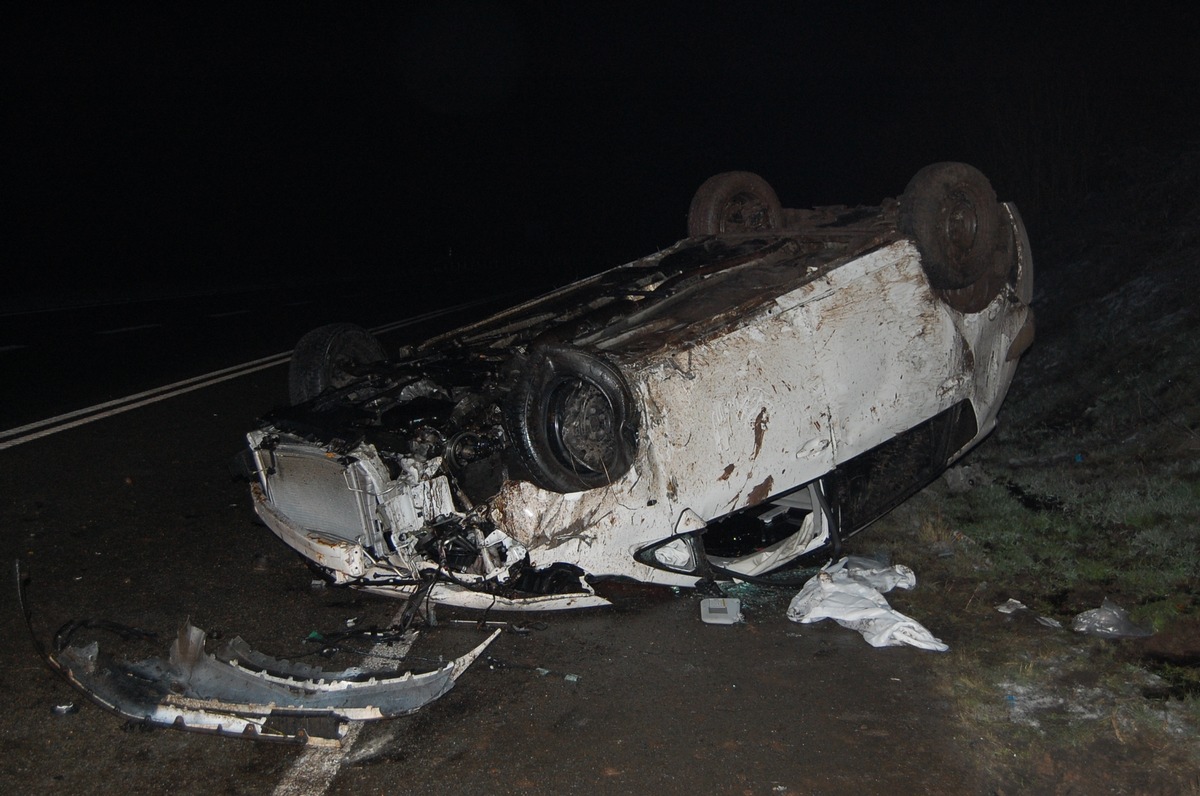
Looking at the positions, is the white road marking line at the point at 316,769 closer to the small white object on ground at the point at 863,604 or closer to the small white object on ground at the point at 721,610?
the small white object on ground at the point at 721,610

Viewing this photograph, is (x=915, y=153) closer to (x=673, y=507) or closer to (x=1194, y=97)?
(x=1194, y=97)

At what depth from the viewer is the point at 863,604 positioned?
3.77m

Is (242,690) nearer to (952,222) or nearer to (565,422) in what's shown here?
(565,422)

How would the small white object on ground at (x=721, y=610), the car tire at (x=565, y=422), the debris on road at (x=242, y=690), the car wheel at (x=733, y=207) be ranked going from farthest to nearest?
1. the car wheel at (x=733, y=207)
2. the small white object on ground at (x=721, y=610)
3. the car tire at (x=565, y=422)
4. the debris on road at (x=242, y=690)

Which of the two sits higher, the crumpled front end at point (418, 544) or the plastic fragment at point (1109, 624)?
the crumpled front end at point (418, 544)

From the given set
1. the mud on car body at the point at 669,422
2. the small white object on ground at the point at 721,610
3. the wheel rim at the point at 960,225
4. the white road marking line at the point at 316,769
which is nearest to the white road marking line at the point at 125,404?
the mud on car body at the point at 669,422

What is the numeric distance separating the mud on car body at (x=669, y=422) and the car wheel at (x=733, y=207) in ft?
3.50

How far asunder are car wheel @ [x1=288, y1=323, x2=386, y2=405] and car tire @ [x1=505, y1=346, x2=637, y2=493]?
5.40 feet

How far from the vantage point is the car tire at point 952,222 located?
14.2 feet

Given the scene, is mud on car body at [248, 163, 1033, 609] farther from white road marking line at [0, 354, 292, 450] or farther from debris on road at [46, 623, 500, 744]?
white road marking line at [0, 354, 292, 450]

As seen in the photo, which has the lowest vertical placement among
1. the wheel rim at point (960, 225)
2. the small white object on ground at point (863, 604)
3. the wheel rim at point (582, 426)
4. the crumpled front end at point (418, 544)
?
the small white object on ground at point (863, 604)

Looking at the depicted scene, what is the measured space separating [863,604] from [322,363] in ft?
9.58

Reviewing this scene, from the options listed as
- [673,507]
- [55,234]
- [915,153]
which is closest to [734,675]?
[673,507]

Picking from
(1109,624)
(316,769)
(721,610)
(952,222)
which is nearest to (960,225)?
(952,222)
